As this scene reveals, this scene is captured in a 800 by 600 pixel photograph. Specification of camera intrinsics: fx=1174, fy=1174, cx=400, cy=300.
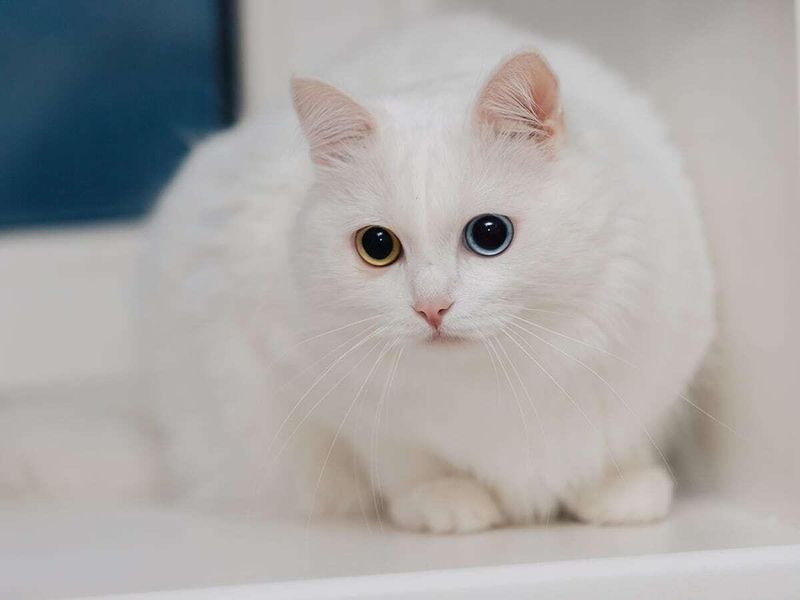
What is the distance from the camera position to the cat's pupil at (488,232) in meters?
1.48

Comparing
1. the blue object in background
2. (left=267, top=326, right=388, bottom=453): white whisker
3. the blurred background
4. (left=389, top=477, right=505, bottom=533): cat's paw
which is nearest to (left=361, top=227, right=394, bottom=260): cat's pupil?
(left=267, top=326, right=388, bottom=453): white whisker

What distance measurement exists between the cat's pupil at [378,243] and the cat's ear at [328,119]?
0.45 ft

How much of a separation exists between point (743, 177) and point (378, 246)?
55cm

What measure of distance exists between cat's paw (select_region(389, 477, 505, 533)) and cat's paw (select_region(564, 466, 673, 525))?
13 cm

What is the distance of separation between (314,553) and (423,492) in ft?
0.71

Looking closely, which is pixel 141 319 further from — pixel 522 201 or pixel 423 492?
pixel 522 201

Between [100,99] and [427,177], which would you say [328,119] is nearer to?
[427,177]

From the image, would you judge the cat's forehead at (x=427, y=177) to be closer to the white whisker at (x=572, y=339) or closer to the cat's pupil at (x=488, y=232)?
the cat's pupil at (x=488, y=232)

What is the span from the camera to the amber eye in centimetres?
153

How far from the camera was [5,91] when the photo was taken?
2779 millimetres

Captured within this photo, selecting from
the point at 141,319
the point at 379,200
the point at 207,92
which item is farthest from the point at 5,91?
the point at 379,200

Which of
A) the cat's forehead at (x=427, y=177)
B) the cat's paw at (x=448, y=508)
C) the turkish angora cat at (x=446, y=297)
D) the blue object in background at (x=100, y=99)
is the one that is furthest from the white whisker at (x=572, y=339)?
the blue object in background at (x=100, y=99)

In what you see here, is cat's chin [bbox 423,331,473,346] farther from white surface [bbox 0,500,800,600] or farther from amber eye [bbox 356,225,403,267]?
white surface [bbox 0,500,800,600]

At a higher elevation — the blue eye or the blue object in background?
the blue object in background
